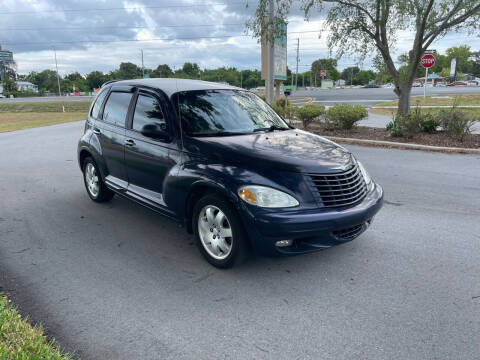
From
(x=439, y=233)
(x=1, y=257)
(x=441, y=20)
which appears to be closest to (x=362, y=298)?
(x=439, y=233)

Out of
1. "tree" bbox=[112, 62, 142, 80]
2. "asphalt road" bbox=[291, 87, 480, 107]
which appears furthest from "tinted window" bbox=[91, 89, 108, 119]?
"tree" bbox=[112, 62, 142, 80]

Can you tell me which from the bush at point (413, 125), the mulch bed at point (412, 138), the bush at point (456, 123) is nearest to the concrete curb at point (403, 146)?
the mulch bed at point (412, 138)

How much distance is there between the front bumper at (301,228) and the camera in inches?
128

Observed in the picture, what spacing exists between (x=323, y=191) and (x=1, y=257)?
3.51m

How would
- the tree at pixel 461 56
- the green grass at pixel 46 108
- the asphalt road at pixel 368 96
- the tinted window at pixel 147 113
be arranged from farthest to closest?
the tree at pixel 461 56 → the green grass at pixel 46 108 → the asphalt road at pixel 368 96 → the tinted window at pixel 147 113

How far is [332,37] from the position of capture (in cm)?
1305

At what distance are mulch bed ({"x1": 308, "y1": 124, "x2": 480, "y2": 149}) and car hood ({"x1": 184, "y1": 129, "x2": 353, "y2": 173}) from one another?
7.74m

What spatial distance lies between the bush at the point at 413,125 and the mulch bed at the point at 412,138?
16cm

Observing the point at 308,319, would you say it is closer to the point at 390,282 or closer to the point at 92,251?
the point at 390,282

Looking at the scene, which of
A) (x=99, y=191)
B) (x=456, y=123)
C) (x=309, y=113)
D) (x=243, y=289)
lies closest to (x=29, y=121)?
(x=309, y=113)

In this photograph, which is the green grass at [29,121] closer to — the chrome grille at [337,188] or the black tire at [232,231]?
the black tire at [232,231]

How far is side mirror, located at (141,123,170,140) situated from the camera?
4148 mm

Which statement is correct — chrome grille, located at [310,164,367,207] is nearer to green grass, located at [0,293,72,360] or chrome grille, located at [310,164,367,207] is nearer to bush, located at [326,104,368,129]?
green grass, located at [0,293,72,360]

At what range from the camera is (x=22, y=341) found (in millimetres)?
2512
